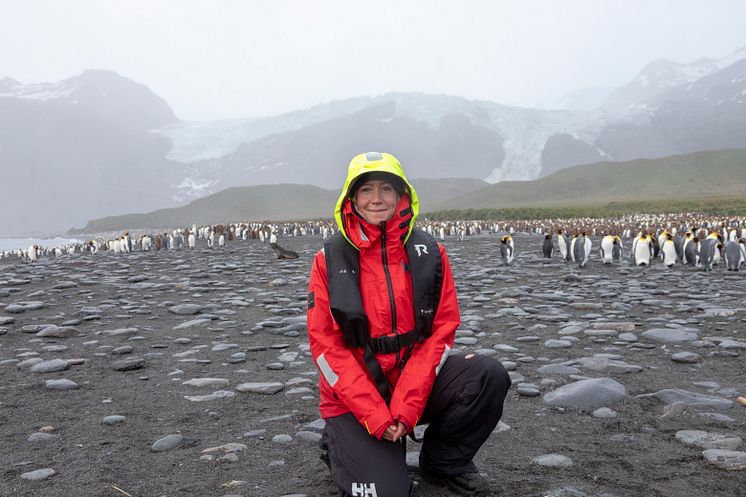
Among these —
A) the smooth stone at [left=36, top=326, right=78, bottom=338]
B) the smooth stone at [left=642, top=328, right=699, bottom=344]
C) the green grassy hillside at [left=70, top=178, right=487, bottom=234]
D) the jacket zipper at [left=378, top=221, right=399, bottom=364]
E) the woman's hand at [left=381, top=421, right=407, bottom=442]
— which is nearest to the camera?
the woman's hand at [left=381, top=421, right=407, bottom=442]

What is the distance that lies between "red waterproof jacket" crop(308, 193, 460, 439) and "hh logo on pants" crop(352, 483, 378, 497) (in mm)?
264

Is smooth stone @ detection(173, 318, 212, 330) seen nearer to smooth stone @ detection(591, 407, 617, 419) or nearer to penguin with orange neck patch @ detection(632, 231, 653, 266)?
smooth stone @ detection(591, 407, 617, 419)

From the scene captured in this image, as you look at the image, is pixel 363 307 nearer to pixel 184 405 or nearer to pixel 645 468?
pixel 645 468

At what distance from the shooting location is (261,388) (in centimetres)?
445

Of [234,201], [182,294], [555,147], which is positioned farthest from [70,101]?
[182,294]

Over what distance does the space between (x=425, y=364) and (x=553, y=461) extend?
3.10 feet

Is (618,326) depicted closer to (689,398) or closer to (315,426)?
(689,398)

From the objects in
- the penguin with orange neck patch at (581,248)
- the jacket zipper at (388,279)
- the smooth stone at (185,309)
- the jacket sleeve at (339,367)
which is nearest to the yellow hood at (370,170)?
the jacket zipper at (388,279)

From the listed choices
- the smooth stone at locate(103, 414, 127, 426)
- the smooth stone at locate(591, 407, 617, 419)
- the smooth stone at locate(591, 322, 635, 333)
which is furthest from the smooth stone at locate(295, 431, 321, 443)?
the smooth stone at locate(591, 322, 635, 333)

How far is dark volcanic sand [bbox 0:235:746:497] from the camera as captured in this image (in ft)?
9.18

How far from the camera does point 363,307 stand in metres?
2.71

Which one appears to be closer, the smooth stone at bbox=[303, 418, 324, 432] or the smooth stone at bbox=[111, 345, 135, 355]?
the smooth stone at bbox=[303, 418, 324, 432]

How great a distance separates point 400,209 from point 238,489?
1.65 metres

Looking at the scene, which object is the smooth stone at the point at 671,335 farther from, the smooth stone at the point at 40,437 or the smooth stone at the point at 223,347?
the smooth stone at the point at 40,437
